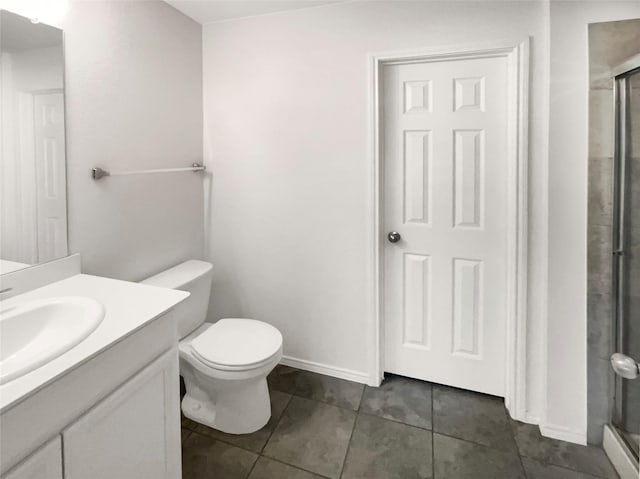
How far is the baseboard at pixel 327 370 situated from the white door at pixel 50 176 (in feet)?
4.52

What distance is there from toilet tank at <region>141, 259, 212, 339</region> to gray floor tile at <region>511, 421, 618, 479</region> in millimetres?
1673

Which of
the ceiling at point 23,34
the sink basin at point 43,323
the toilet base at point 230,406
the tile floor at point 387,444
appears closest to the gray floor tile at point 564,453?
the tile floor at point 387,444

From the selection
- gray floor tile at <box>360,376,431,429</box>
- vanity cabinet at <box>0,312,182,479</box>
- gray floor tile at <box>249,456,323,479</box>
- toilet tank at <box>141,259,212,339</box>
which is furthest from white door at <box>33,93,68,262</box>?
gray floor tile at <box>360,376,431,429</box>

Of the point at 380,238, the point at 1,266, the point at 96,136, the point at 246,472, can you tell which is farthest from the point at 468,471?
the point at 96,136

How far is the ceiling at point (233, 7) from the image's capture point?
1.88 m

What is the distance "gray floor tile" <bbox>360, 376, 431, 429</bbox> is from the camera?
1775 mm

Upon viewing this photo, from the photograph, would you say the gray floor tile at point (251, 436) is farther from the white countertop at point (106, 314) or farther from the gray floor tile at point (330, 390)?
the white countertop at point (106, 314)

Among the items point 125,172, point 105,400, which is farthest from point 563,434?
point 125,172

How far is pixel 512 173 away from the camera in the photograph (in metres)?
1.67

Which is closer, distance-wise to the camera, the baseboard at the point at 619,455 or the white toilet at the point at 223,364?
the baseboard at the point at 619,455

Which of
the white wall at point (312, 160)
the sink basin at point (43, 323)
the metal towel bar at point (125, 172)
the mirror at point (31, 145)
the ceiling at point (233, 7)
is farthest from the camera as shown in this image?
the ceiling at point (233, 7)

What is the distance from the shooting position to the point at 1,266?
1.24 m

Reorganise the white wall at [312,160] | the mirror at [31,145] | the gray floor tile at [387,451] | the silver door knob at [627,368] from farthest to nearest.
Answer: the white wall at [312,160] < the gray floor tile at [387,451] < the mirror at [31,145] < the silver door knob at [627,368]

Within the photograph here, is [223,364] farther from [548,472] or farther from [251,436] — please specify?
[548,472]
